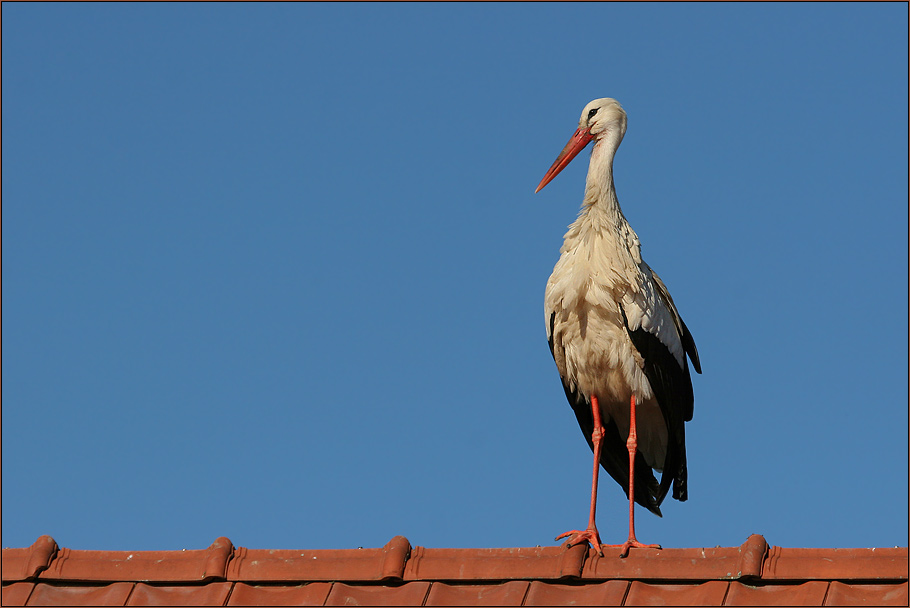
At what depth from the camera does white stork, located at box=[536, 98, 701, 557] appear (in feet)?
20.7

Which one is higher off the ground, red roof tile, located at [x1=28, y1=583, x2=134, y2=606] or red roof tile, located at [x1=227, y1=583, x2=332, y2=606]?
red roof tile, located at [x1=227, y1=583, x2=332, y2=606]

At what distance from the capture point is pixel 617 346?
637cm

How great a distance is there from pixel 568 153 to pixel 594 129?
216mm

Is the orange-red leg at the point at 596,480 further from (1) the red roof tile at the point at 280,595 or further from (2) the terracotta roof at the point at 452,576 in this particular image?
(1) the red roof tile at the point at 280,595

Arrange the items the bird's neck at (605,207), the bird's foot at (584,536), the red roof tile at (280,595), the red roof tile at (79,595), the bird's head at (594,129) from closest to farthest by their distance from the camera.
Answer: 1. the red roof tile at (280,595)
2. the red roof tile at (79,595)
3. the bird's foot at (584,536)
4. the bird's neck at (605,207)
5. the bird's head at (594,129)

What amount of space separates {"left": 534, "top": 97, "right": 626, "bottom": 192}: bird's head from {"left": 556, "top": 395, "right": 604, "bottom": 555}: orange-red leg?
1488 mm

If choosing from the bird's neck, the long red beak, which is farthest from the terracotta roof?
the long red beak

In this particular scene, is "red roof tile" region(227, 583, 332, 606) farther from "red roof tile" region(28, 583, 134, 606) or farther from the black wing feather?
the black wing feather

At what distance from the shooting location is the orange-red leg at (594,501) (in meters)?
5.18

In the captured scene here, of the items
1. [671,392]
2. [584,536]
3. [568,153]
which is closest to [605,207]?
[568,153]

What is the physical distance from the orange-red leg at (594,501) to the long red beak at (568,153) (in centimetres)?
145

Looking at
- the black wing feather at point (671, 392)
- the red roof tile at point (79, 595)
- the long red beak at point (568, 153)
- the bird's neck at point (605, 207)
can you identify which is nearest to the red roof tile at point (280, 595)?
the red roof tile at point (79, 595)

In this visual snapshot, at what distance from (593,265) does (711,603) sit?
268 centimetres

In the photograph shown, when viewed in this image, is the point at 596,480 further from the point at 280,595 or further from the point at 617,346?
the point at 280,595
